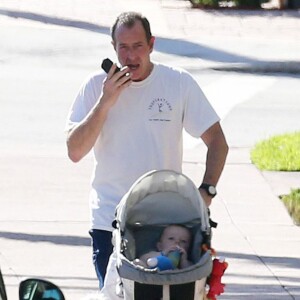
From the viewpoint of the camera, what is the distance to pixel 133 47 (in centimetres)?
589

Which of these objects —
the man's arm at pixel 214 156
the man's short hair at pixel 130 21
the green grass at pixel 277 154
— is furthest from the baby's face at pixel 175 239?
the green grass at pixel 277 154

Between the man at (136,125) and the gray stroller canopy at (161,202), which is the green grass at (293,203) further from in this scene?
the gray stroller canopy at (161,202)

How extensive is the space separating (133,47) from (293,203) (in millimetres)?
5457

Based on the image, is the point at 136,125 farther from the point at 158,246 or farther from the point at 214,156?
the point at 158,246

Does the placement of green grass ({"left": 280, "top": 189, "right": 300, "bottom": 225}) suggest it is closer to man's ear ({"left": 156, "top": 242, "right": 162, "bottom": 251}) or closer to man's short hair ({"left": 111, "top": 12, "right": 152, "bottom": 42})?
man's short hair ({"left": 111, "top": 12, "right": 152, "bottom": 42})

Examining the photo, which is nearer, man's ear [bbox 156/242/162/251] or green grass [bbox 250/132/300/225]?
man's ear [bbox 156/242/162/251]

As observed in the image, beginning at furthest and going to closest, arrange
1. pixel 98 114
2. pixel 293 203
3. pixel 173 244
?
1. pixel 293 203
2. pixel 98 114
3. pixel 173 244

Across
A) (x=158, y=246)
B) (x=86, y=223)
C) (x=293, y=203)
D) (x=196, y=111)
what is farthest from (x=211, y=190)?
(x=293, y=203)

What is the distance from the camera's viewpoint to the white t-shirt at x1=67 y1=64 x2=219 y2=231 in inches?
234

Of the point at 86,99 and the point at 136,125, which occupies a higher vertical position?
the point at 86,99

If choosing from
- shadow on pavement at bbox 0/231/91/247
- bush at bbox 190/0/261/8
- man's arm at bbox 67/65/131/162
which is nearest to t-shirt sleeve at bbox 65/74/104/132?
man's arm at bbox 67/65/131/162

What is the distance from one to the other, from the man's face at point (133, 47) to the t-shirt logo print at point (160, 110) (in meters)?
0.15

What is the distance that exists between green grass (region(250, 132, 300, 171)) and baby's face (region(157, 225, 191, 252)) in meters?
7.41

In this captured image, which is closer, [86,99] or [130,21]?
[130,21]
